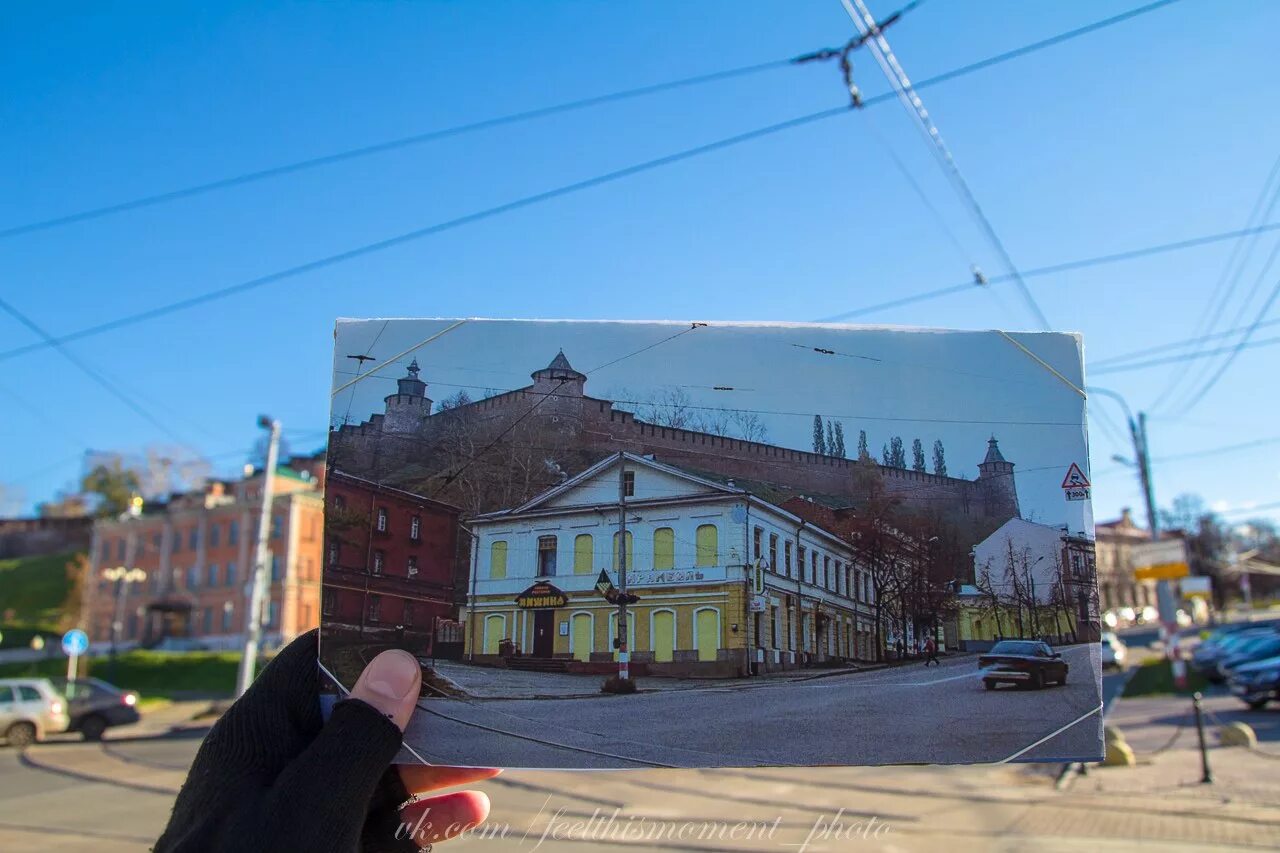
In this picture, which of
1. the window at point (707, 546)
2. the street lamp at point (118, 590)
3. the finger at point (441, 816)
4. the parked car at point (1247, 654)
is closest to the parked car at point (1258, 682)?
the parked car at point (1247, 654)

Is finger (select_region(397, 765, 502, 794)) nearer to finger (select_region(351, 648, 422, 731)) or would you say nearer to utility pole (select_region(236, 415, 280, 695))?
finger (select_region(351, 648, 422, 731))

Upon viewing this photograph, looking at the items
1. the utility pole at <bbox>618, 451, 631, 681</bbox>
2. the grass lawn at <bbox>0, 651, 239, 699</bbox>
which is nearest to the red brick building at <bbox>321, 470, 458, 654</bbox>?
the utility pole at <bbox>618, 451, 631, 681</bbox>

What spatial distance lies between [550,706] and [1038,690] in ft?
4.09

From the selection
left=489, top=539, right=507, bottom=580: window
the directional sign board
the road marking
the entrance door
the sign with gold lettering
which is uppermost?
the directional sign board

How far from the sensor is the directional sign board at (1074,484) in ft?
7.23

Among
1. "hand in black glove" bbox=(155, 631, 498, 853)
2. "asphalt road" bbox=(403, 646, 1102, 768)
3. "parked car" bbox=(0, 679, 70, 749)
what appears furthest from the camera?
"parked car" bbox=(0, 679, 70, 749)

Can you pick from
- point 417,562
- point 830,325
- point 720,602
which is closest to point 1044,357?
point 830,325

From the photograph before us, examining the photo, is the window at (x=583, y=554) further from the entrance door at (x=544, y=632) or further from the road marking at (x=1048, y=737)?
the road marking at (x=1048, y=737)

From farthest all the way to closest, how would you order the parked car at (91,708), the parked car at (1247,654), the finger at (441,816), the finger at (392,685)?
the parked car at (1247,654) < the parked car at (91,708) < the finger at (441,816) < the finger at (392,685)

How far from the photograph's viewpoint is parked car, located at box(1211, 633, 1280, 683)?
19.8 metres

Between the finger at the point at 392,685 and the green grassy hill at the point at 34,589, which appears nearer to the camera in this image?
the finger at the point at 392,685

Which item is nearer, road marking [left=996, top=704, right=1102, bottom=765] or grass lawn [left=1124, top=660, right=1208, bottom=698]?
road marking [left=996, top=704, right=1102, bottom=765]

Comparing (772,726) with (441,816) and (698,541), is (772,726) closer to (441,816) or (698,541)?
(698,541)

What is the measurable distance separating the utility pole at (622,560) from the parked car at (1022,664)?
90 centimetres
